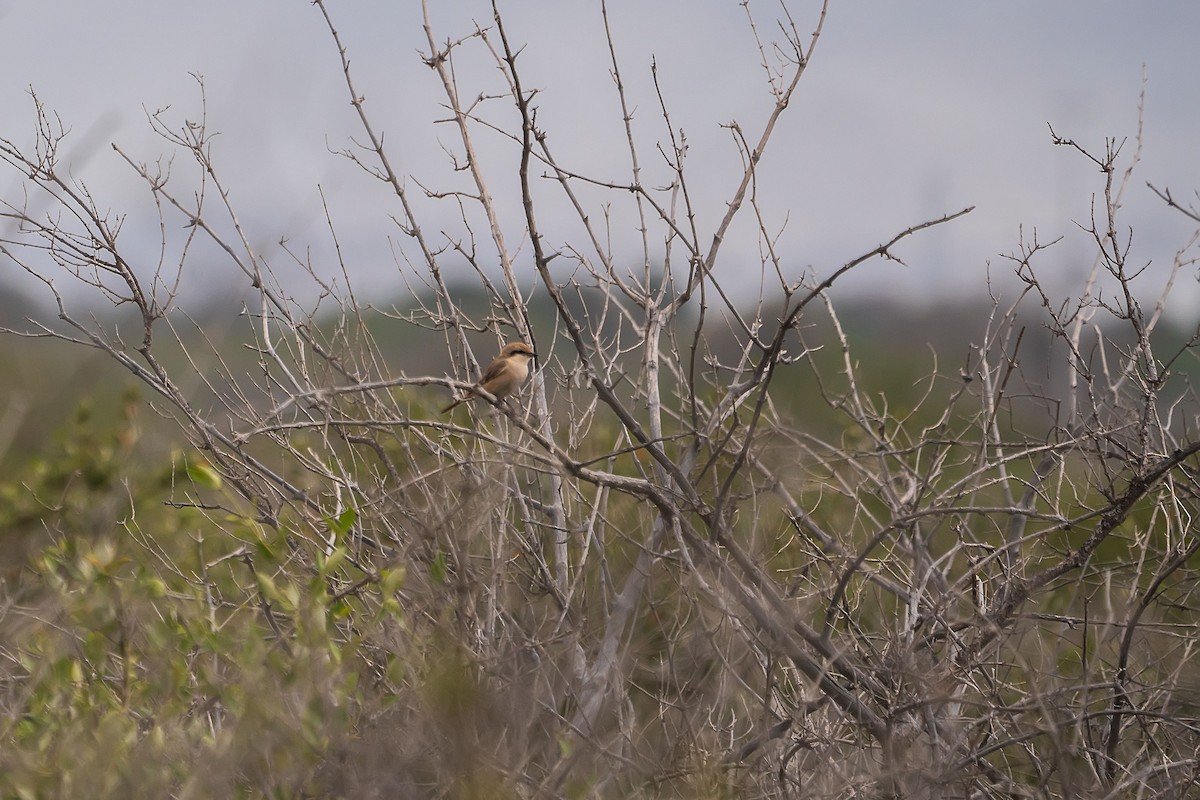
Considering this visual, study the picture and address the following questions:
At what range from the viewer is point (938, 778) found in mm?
3115

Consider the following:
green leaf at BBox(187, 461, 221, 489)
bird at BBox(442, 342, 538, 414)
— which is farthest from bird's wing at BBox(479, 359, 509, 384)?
green leaf at BBox(187, 461, 221, 489)

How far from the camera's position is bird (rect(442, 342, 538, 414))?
5602 mm

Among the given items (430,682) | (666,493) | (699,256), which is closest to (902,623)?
(666,493)

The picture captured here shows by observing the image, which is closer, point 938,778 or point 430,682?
point 430,682

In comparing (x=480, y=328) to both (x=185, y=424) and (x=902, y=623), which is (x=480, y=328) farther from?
(x=902, y=623)

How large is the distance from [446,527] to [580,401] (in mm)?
2875

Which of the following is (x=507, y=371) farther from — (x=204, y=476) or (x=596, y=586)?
(x=204, y=476)

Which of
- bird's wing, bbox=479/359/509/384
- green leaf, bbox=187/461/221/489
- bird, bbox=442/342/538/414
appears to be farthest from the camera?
bird's wing, bbox=479/359/509/384

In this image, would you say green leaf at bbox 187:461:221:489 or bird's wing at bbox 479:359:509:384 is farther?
bird's wing at bbox 479:359:509:384

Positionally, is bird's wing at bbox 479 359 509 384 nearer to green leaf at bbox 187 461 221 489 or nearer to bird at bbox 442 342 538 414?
bird at bbox 442 342 538 414

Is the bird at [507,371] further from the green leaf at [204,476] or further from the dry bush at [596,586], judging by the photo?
the green leaf at [204,476]

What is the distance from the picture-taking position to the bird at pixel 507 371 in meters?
5.60

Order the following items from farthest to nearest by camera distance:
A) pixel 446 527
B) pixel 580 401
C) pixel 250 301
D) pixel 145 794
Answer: pixel 580 401, pixel 250 301, pixel 446 527, pixel 145 794

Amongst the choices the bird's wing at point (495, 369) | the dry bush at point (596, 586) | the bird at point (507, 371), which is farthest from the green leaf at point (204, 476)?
the bird's wing at point (495, 369)
